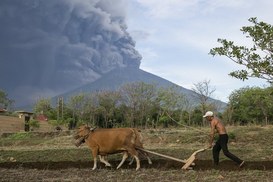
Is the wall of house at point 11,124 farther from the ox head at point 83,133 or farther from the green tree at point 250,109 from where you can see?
the ox head at point 83,133

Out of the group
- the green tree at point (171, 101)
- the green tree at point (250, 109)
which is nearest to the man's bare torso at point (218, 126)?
the green tree at point (250, 109)

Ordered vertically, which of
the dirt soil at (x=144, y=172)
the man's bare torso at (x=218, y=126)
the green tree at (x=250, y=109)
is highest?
the green tree at (x=250, y=109)

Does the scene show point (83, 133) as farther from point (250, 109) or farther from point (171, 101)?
point (250, 109)

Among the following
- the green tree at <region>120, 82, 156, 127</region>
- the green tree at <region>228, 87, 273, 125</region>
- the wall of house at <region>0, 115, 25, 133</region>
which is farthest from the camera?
the green tree at <region>120, 82, 156, 127</region>

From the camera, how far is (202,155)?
1667 centimetres

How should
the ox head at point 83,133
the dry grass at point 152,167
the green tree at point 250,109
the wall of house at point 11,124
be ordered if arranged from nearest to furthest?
the dry grass at point 152,167 < the ox head at point 83,133 < the wall of house at point 11,124 < the green tree at point 250,109

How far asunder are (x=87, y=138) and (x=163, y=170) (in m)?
3.23

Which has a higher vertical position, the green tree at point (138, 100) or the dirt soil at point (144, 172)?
the green tree at point (138, 100)

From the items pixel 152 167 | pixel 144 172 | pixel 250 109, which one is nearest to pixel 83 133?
pixel 152 167

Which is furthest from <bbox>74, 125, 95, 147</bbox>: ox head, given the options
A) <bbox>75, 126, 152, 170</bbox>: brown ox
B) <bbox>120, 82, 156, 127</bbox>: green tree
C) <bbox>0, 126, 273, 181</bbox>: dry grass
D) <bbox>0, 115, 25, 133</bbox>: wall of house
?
<bbox>120, 82, 156, 127</bbox>: green tree

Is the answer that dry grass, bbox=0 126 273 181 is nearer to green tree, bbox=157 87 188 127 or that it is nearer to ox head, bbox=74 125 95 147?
ox head, bbox=74 125 95 147

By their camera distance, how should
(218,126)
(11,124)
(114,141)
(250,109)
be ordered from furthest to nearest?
(250,109)
(11,124)
(114,141)
(218,126)

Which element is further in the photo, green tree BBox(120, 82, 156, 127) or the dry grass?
green tree BBox(120, 82, 156, 127)

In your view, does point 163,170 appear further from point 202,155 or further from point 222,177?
point 202,155
